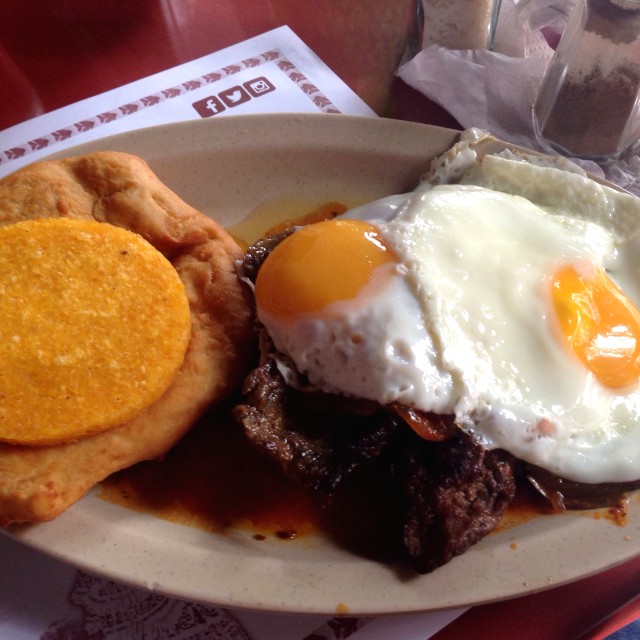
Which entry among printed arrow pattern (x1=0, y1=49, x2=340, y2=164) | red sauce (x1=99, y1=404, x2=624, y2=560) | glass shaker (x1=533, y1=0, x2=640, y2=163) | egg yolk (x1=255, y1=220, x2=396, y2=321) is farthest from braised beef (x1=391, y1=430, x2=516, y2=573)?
printed arrow pattern (x1=0, y1=49, x2=340, y2=164)

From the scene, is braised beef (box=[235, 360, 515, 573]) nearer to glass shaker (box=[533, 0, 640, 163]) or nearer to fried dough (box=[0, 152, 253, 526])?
fried dough (box=[0, 152, 253, 526])

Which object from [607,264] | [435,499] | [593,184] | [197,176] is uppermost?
→ [197,176]

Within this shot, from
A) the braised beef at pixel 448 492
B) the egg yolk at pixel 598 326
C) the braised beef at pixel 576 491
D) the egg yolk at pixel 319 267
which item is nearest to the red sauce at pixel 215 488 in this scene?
the braised beef at pixel 448 492

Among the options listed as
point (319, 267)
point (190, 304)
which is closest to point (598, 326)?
point (319, 267)

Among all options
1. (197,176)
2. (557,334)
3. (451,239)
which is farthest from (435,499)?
(197,176)

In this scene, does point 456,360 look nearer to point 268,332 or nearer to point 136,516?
point 268,332

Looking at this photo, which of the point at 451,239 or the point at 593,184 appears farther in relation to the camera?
the point at 593,184
